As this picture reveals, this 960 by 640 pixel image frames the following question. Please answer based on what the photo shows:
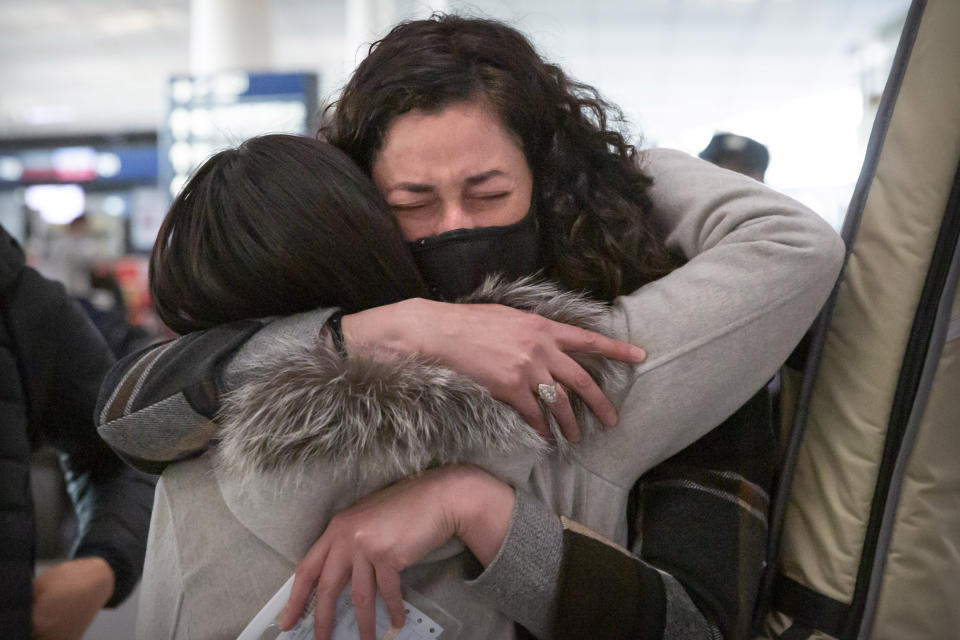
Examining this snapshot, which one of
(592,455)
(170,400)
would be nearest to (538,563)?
(592,455)

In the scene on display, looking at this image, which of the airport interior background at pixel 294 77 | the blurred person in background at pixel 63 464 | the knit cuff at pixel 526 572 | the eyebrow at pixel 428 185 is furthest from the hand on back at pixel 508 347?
the airport interior background at pixel 294 77

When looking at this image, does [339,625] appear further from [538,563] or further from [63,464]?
[63,464]

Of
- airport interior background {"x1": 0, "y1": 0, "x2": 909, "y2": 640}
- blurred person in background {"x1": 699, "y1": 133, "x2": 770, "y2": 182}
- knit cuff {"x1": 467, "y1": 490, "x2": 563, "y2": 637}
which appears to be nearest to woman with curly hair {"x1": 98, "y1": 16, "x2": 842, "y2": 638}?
knit cuff {"x1": 467, "y1": 490, "x2": 563, "y2": 637}

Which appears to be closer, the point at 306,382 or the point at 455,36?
the point at 306,382

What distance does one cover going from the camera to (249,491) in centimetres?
90

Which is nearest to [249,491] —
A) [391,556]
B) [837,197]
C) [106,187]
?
[391,556]

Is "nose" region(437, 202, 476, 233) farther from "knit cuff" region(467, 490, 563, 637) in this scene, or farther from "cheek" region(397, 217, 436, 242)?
"knit cuff" region(467, 490, 563, 637)

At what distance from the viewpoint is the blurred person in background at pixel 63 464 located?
1.01 metres

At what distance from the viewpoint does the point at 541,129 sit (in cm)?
120

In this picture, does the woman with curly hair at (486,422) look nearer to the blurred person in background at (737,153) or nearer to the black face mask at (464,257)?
the black face mask at (464,257)

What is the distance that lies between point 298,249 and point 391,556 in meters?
0.39

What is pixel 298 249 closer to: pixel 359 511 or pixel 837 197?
pixel 359 511

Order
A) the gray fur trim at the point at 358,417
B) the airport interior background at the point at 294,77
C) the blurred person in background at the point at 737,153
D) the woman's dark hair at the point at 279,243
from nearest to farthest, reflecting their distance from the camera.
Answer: the gray fur trim at the point at 358,417 → the woman's dark hair at the point at 279,243 → the blurred person in background at the point at 737,153 → the airport interior background at the point at 294,77

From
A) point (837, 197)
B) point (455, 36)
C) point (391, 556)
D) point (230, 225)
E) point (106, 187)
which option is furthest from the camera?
point (106, 187)
